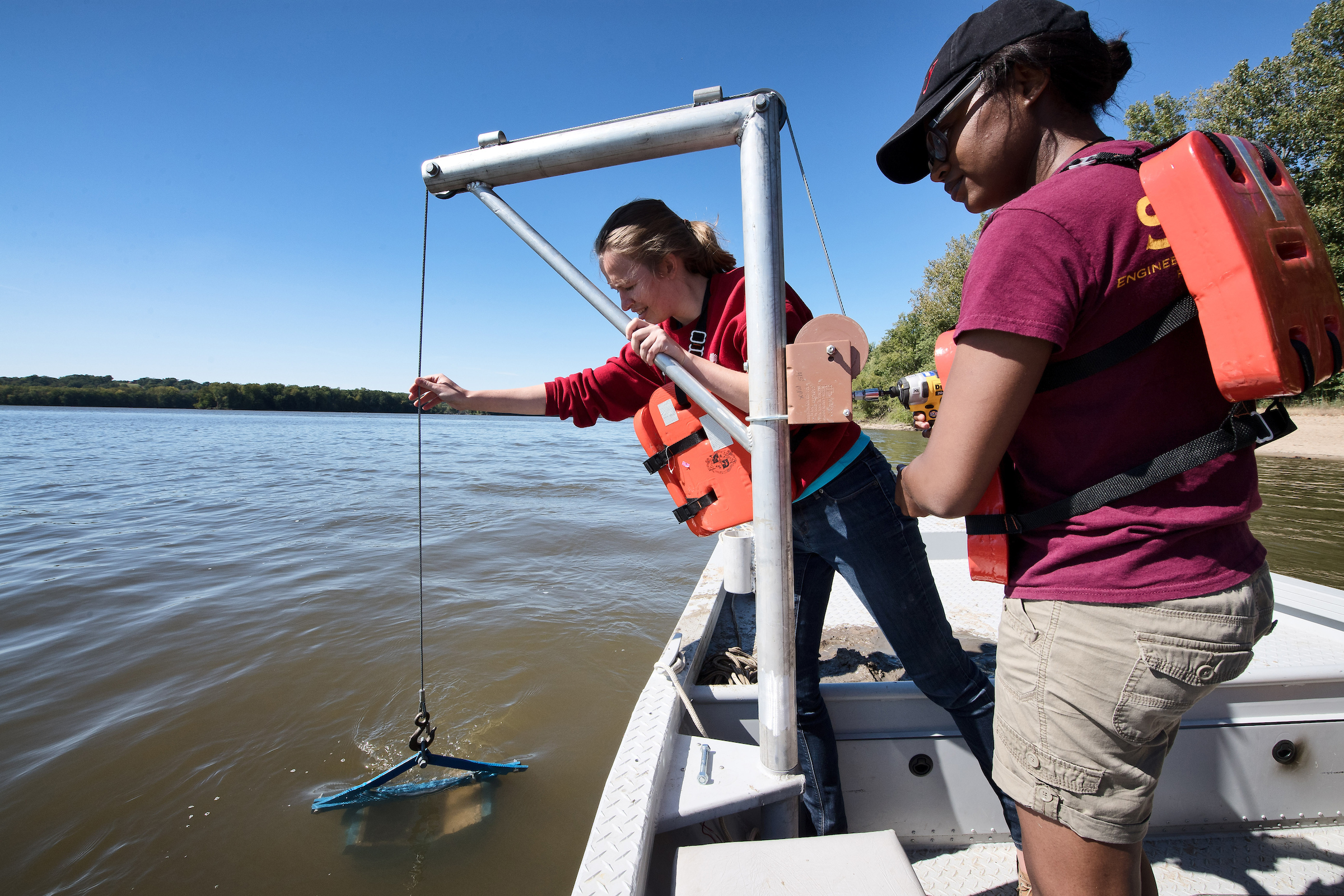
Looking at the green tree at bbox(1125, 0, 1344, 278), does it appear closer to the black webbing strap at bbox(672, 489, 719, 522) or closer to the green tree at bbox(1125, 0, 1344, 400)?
the green tree at bbox(1125, 0, 1344, 400)

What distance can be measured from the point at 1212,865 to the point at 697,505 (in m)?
2.02

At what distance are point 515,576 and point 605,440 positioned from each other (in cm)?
2777

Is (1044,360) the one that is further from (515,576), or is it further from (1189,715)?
(515,576)

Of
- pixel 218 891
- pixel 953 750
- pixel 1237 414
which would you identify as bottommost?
pixel 218 891

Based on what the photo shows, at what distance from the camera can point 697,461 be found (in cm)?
181

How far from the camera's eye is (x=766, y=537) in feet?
4.59

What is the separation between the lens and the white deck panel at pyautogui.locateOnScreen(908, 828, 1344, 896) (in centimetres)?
187

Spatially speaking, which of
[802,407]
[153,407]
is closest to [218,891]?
[802,407]

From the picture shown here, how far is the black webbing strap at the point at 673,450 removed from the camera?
1798 millimetres

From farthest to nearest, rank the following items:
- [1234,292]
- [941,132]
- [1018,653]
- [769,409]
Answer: [769,409] → [941,132] → [1018,653] → [1234,292]

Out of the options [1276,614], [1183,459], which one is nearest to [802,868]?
[1183,459]

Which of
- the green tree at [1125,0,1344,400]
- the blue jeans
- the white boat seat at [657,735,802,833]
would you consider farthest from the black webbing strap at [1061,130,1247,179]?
the green tree at [1125,0,1344,400]

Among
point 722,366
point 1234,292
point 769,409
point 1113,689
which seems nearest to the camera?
point 1234,292

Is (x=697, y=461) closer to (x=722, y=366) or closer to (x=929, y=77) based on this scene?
(x=722, y=366)
